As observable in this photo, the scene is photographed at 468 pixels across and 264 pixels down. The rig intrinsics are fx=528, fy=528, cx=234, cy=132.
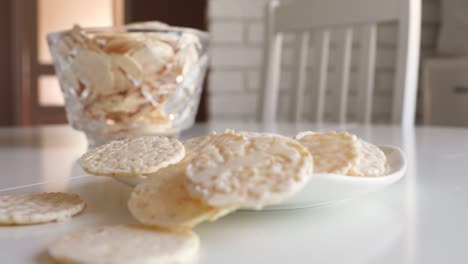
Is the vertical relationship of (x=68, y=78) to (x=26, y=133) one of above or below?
above

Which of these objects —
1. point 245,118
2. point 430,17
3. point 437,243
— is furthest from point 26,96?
point 437,243

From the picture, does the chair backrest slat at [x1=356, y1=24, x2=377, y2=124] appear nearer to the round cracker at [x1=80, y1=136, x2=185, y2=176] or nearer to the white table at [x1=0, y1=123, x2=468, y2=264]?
the white table at [x1=0, y1=123, x2=468, y2=264]

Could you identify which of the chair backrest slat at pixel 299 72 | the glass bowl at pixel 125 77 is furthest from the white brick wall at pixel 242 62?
the glass bowl at pixel 125 77

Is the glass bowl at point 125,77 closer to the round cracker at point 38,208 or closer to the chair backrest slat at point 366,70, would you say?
the round cracker at point 38,208

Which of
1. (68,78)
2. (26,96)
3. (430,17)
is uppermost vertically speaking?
(430,17)

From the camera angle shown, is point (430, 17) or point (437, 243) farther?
point (430, 17)

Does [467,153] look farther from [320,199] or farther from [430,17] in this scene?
[430,17]

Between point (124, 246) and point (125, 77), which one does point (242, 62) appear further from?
point (124, 246)
